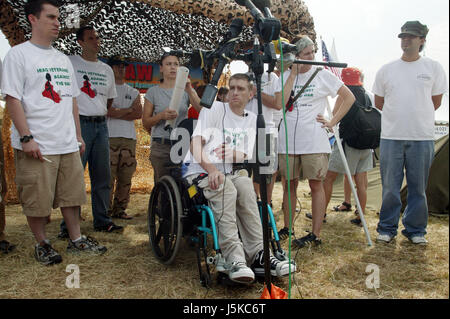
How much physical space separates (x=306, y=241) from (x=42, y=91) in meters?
2.33

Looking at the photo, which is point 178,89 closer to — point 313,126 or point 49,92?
point 49,92

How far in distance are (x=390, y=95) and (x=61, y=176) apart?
2807 mm

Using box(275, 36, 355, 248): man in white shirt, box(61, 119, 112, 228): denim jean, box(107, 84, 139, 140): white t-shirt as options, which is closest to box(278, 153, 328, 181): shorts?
box(275, 36, 355, 248): man in white shirt

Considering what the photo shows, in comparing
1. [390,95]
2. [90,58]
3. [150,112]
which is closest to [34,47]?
[90,58]

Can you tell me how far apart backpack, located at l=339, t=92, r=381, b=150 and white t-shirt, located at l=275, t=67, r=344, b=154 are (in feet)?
2.66

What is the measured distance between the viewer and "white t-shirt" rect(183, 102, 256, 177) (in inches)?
95.9

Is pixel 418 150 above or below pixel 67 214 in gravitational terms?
above

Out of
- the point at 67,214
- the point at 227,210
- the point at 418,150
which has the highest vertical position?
the point at 418,150

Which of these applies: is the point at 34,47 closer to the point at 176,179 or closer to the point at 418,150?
the point at 176,179

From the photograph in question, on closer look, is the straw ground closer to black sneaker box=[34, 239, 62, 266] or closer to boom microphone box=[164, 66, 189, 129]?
black sneaker box=[34, 239, 62, 266]

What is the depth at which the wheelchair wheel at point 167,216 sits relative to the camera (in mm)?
2346

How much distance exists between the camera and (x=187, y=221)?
2.40m

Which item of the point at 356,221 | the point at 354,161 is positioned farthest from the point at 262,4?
the point at 356,221

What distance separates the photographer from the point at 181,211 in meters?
2.32
